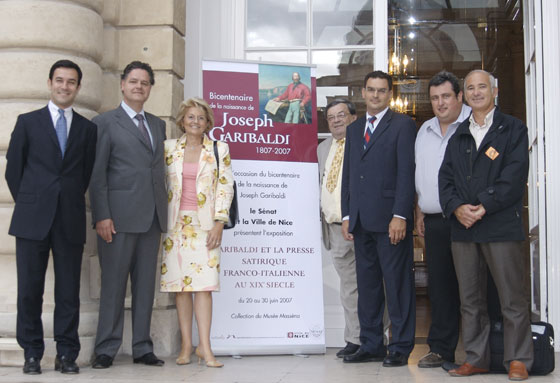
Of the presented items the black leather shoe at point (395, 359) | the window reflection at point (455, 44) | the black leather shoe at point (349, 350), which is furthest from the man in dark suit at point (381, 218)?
the window reflection at point (455, 44)

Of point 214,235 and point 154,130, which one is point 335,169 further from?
point 154,130

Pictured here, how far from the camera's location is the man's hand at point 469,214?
4.07 metres

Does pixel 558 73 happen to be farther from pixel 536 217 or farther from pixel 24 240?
pixel 24 240

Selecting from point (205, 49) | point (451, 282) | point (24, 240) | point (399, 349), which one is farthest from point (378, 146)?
point (24, 240)

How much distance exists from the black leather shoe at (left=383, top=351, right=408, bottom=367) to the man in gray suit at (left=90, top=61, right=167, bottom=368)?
4.52 feet

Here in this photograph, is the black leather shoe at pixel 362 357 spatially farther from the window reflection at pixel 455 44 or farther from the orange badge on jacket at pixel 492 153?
the window reflection at pixel 455 44

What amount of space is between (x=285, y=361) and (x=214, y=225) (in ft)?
3.23

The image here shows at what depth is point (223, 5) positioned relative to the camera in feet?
19.0

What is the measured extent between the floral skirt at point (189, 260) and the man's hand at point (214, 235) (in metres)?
0.03

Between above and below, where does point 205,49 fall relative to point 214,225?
above

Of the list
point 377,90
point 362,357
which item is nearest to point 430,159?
point 377,90

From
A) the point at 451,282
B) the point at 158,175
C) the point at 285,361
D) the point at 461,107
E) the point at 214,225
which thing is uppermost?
the point at 461,107

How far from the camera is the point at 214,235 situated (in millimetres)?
4590

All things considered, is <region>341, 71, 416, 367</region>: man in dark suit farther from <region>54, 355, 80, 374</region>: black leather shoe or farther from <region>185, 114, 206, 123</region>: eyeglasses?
<region>54, 355, 80, 374</region>: black leather shoe
